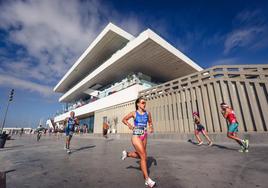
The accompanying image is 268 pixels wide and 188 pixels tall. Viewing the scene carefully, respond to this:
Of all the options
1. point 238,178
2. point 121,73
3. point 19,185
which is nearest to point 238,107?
point 238,178

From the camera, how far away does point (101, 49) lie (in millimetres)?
23125

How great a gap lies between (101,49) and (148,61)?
8527 millimetres

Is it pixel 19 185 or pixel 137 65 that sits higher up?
pixel 137 65

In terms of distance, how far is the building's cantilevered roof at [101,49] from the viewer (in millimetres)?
19427

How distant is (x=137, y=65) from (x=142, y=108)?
17.3 meters

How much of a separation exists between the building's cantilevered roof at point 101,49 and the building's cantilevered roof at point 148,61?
8.74 feet

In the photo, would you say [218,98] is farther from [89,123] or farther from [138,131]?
[89,123]

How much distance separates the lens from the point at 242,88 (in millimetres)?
10453

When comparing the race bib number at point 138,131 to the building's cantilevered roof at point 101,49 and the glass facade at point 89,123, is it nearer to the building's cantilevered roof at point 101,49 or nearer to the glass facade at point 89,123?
the building's cantilevered roof at point 101,49

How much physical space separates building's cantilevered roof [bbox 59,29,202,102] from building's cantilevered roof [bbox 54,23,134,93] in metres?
2.66

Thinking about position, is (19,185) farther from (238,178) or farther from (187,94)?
(187,94)

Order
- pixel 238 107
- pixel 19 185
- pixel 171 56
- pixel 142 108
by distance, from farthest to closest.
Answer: pixel 171 56, pixel 238 107, pixel 142 108, pixel 19 185

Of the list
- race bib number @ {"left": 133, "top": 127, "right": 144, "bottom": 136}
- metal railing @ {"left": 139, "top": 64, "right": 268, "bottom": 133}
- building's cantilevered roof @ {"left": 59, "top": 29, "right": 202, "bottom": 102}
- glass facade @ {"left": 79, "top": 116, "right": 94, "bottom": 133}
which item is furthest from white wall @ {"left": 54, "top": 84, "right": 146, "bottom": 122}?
race bib number @ {"left": 133, "top": 127, "right": 144, "bottom": 136}

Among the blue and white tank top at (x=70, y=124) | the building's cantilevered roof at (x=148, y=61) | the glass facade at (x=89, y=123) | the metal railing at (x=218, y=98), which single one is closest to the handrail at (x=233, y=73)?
the metal railing at (x=218, y=98)
